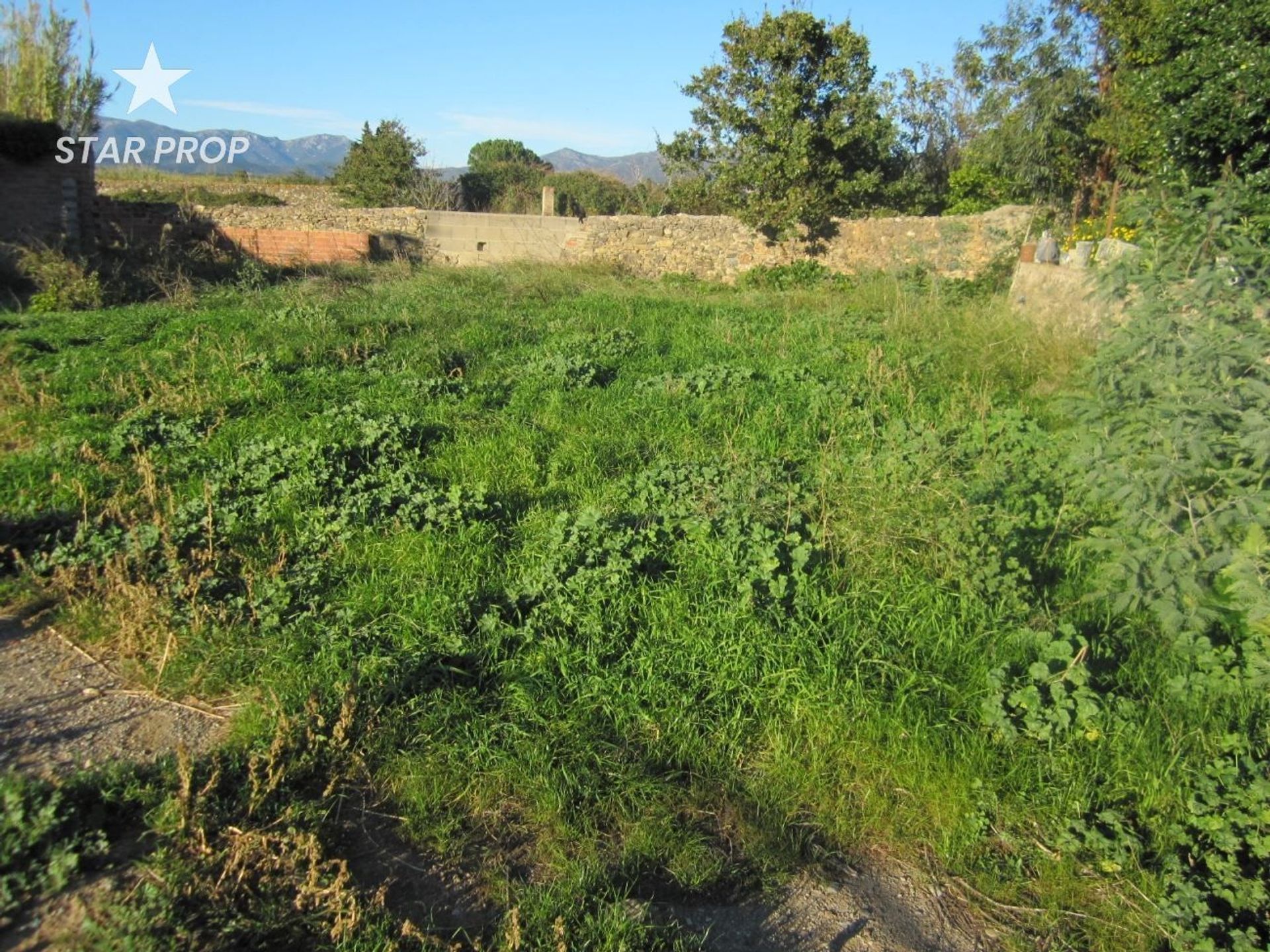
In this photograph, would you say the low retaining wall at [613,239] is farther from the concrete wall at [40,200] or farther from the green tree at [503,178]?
the green tree at [503,178]

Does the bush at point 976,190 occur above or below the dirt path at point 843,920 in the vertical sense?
above

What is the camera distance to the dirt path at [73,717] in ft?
9.40

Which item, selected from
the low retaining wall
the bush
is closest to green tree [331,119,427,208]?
the low retaining wall

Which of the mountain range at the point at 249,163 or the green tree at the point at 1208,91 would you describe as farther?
the mountain range at the point at 249,163

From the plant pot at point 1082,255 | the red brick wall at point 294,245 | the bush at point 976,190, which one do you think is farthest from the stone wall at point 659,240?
the plant pot at point 1082,255

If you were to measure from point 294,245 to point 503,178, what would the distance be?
16582 millimetres

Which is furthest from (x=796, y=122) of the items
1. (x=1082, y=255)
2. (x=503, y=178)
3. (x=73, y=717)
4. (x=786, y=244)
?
(x=503, y=178)

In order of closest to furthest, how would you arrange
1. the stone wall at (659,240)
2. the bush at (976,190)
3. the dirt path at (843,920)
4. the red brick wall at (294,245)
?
the dirt path at (843,920) < the stone wall at (659,240) < the red brick wall at (294,245) < the bush at (976,190)

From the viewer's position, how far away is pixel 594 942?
7.75ft

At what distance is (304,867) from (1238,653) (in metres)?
3.40

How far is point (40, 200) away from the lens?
13156 millimetres

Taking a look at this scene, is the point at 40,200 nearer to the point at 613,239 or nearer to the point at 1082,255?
the point at 613,239

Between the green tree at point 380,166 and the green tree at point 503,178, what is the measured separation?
162 centimetres

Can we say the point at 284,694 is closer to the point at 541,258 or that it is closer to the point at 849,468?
the point at 849,468
